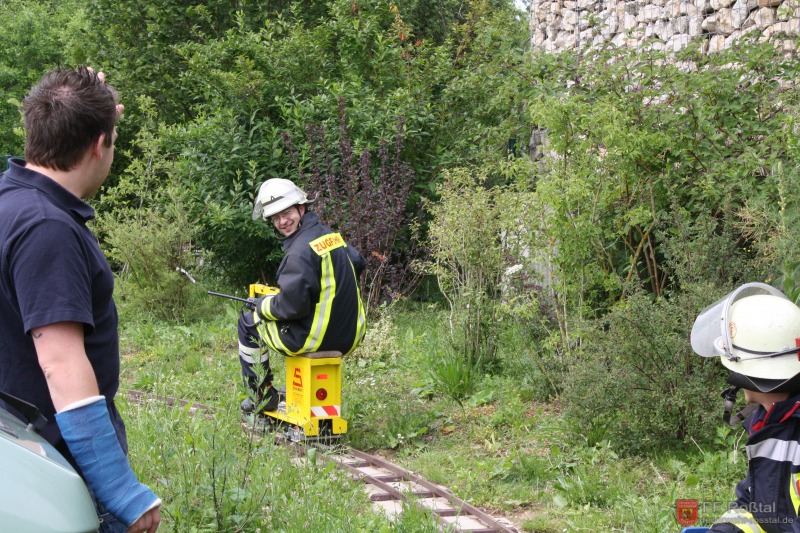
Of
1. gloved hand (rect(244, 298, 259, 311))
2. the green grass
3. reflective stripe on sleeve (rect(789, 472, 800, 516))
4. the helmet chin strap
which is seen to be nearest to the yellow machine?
the green grass

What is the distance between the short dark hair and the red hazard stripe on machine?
182 inches

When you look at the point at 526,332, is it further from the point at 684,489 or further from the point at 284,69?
the point at 284,69

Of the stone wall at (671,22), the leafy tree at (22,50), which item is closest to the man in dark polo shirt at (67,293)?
the stone wall at (671,22)

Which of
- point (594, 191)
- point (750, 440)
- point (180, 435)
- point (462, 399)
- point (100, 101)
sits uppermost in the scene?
point (100, 101)

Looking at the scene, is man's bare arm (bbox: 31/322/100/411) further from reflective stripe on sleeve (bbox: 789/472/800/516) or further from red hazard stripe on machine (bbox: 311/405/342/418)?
red hazard stripe on machine (bbox: 311/405/342/418)

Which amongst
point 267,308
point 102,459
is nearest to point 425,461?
point 267,308

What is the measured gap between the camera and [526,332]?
8.12 m

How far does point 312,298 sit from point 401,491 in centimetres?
184

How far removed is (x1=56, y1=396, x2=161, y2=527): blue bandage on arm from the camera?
2.52 metres

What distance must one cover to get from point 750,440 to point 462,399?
4.95 m

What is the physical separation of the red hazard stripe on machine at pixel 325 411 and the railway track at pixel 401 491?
231 mm

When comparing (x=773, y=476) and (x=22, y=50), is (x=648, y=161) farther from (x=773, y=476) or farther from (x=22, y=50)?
(x=22, y=50)

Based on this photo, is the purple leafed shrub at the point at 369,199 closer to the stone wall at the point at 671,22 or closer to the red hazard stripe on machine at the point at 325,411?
the stone wall at the point at 671,22

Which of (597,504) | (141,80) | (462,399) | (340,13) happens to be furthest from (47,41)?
(597,504)
